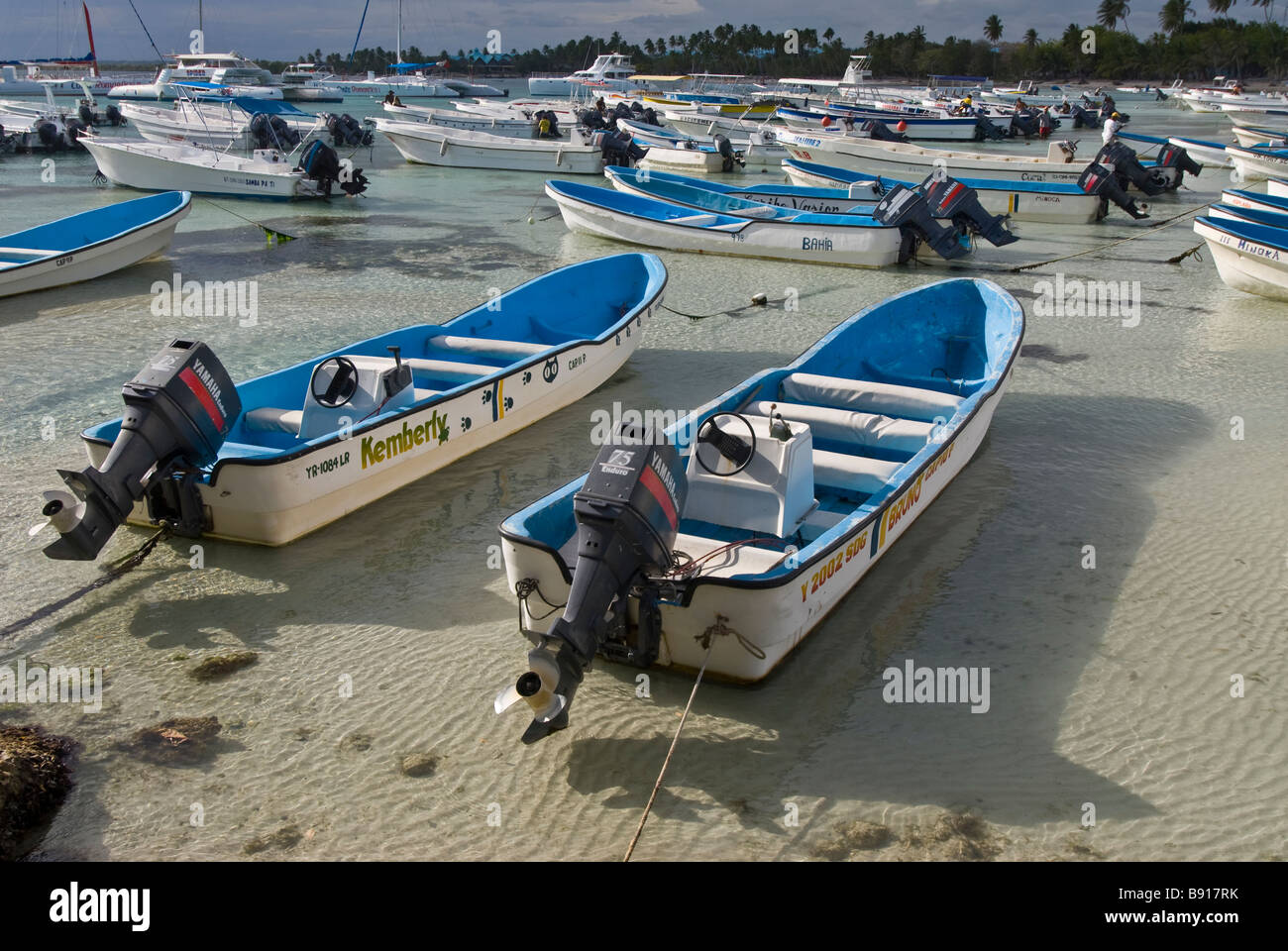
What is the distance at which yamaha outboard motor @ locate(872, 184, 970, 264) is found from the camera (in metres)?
14.9

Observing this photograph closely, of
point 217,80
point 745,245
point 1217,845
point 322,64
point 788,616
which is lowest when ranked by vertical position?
point 1217,845

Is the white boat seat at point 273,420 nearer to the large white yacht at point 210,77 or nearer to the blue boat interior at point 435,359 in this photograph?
the blue boat interior at point 435,359

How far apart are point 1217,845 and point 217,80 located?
200 ft

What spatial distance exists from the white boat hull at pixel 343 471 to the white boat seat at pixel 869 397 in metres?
2.08

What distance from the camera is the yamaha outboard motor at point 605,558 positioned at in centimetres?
402

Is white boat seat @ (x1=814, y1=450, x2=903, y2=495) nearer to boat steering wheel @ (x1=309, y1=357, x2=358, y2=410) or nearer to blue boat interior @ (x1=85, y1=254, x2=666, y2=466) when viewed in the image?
blue boat interior @ (x1=85, y1=254, x2=666, y2=466)

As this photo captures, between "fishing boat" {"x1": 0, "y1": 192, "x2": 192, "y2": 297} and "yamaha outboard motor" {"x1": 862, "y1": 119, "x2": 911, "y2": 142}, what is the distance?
25864 millimetres

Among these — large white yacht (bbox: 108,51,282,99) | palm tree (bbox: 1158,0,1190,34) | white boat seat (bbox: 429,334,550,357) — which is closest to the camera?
white boat seat (bbox: 429,334,550,357)

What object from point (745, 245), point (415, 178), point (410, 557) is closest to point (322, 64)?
point (415, 178)

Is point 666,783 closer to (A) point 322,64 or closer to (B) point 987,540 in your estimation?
(B) point 987,540

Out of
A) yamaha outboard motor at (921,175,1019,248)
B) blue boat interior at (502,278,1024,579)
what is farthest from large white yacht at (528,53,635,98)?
blue boat interior at (502,278,1024,579)

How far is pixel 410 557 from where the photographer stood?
6.24 meters

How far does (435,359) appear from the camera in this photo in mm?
8695

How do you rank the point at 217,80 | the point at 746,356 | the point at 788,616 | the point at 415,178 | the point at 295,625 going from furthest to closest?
the point at 217,80 → the point at 415,178 → the point at 746,356 → the point at 295,625 → the point at 788,616
